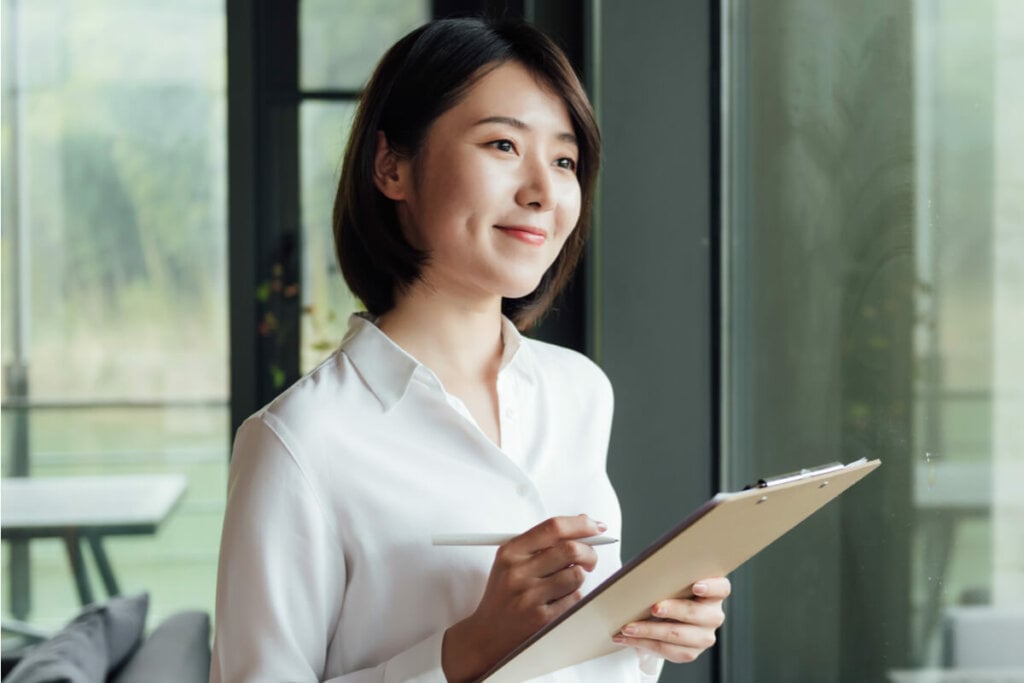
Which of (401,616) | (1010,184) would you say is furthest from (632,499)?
(1010,184)

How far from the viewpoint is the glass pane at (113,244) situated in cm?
373

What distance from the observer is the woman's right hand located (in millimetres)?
1006

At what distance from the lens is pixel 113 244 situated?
3.74 m

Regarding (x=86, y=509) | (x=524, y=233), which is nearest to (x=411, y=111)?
(x=524, y=233)

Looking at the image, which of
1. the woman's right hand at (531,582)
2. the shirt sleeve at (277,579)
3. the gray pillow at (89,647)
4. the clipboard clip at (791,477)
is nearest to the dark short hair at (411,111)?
the shirt sleeve at (277,579)

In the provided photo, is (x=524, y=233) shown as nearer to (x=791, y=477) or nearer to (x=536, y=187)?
(x=536, y=187)

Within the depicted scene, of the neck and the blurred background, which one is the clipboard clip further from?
the neck

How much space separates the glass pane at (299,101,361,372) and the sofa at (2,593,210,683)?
40.7 inches

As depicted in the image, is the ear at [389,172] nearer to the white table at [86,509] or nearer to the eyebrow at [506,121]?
the eyebrow at [506,121]

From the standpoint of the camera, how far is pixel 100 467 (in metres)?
3.81

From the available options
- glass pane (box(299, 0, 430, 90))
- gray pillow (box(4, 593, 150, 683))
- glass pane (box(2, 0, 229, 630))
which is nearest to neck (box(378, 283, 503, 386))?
gray pillow (box(4, 593, 150, 683))

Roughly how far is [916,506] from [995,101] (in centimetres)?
46

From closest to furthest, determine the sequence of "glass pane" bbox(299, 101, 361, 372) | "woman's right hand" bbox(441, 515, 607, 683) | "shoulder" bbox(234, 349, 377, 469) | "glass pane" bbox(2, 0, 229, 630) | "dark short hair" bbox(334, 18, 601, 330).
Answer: "woman's right hand" bbox(441, 515, 607, 683)
"shoulder" bbox(234, 349, 377, 469)
"dark short hair" bbox(334, 18, 601, 330)
"glass pane" bbox(299, 101, 361, 372)
"glass pane" bbox(2, 0, 229, 630)

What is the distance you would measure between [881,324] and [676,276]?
60cm
